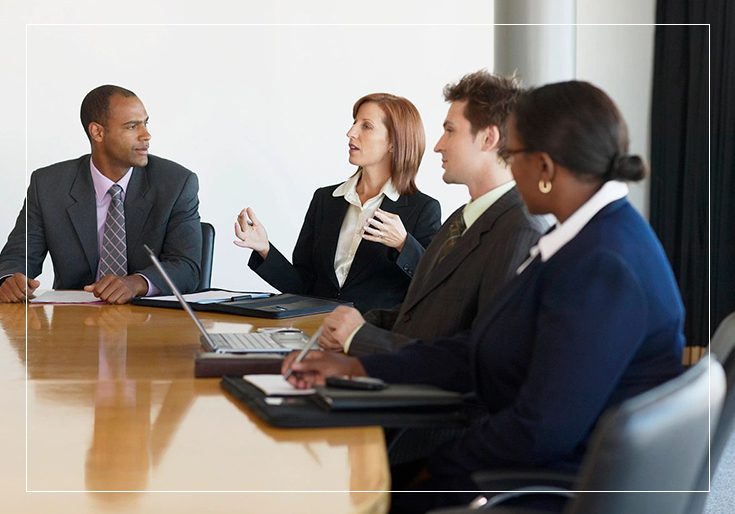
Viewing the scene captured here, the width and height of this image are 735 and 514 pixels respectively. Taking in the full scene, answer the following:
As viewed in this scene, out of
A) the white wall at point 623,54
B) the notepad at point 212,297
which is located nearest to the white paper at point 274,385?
the notepad at point 212,297

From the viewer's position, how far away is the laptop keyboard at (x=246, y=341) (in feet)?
6.99

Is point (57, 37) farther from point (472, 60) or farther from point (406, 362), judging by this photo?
point (406, 362)

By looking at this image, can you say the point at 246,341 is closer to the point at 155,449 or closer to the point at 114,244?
the point at 155,449

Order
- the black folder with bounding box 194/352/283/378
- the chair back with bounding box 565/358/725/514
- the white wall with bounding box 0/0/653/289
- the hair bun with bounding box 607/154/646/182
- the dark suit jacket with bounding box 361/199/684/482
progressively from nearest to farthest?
the chair back with bounding box 565/358/725/514 < the dark suit jacket with bounding box 361/199/684/482 < the hair bun with bounding box 607/154/646/182 < the black folder with bounding box 194/352/283/378 < the white wall with bounding box 0/0/653/289

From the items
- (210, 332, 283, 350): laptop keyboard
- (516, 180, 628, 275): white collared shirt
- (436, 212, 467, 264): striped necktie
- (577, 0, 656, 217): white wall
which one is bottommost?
(210, 332, 283, 350): laptop keyboard

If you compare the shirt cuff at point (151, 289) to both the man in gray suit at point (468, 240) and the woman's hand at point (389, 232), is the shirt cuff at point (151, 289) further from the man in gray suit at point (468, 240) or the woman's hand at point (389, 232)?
the man in gray suit at point (468, 240)

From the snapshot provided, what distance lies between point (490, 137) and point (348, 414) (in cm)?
101

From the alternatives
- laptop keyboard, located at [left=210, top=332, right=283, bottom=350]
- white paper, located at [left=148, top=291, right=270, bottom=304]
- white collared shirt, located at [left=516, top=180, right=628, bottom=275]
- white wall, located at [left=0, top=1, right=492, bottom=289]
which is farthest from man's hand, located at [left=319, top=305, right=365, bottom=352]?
white wall, located at [left=0, top=1, right=492, bottom=289]

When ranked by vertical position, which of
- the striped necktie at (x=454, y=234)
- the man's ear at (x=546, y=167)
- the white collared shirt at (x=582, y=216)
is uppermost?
the man's ear at (x=546, y=167)

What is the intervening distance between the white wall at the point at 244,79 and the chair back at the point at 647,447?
15.9ft

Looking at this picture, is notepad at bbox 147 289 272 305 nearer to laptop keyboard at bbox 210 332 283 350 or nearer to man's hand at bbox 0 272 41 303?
man's hand at bbox 0 272 41 303

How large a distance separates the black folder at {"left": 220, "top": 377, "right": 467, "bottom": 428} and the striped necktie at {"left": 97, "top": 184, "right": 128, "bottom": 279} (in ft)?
6.05

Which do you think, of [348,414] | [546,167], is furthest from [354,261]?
[348,414]

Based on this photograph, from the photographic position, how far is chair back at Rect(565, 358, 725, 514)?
1.02 metres
